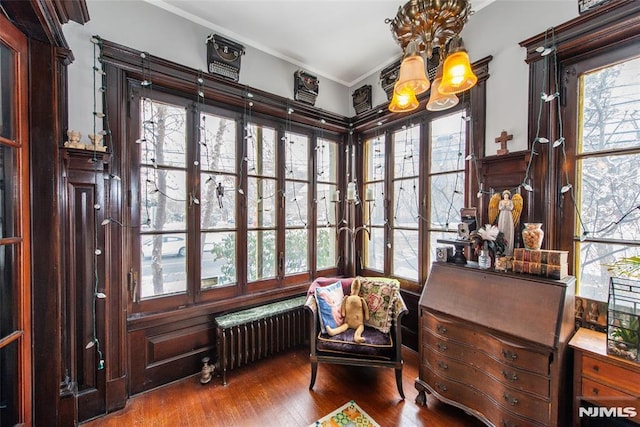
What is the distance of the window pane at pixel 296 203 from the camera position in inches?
119

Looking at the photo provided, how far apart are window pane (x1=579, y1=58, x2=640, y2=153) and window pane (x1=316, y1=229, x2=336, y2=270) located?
97.4 inches

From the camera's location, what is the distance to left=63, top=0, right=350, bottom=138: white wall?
184 cm

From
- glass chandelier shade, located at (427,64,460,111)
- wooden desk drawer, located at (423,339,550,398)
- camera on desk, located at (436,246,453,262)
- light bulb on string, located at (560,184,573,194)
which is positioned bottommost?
wooden desk drawer, located at (423,339,550,398)

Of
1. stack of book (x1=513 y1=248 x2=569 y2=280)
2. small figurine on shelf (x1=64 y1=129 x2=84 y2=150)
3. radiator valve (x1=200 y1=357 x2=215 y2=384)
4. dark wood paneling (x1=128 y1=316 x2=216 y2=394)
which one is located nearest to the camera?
stack of book (x1=513 y1=248 x2=569 y2=280)

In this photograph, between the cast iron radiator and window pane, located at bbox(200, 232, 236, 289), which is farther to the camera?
window pane, located at bbox(200, 232, 236, 289)

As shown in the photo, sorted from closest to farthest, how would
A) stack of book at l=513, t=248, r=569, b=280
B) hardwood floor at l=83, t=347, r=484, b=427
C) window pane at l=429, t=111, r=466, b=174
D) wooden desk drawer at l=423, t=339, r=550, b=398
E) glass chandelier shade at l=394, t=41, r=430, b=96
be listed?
glass chandelier shade at l=394, t=41, r=430, b=96, wooden desk drawer at l=423, t=339, r=550, b=398, stack of book at l=513, t=248, r=569, b=280, hardwood floor at l=83, t=347, r=484, b=427, window pane at l=429, t=111, r=466, b=174

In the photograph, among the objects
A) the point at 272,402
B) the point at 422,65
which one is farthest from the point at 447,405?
the point at 422,65

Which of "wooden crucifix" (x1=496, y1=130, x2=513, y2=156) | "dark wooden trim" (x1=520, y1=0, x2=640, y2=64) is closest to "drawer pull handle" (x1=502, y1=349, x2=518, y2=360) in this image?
"wooden crucifix" (x1=496, y1=130, x2=513, y2=156)

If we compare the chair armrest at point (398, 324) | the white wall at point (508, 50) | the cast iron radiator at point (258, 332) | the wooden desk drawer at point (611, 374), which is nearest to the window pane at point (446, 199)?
the white wall at point (508, 50)

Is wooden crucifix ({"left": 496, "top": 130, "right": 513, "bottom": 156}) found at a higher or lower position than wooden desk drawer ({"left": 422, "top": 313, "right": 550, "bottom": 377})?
higher

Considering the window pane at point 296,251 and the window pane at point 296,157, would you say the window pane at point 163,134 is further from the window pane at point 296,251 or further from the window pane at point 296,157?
the window pane at point 296,251

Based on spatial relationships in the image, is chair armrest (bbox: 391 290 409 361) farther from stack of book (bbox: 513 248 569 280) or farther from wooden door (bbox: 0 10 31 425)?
wooden door (bbox: 0 10 31 425)

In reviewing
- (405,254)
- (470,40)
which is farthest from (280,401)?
(470,40)

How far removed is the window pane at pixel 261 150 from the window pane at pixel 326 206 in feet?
2.39
